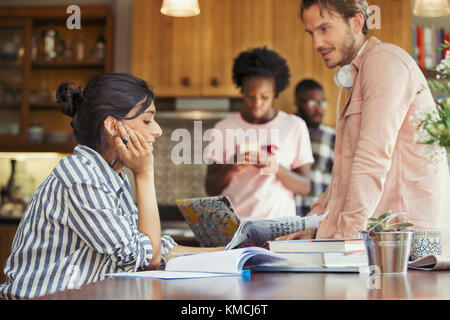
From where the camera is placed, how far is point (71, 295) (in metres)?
0.81

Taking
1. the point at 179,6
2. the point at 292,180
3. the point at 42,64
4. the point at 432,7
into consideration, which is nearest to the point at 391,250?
the point at 292,180

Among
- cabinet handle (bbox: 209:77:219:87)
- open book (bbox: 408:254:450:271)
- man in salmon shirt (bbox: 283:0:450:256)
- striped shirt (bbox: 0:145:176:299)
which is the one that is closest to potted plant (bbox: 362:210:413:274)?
open book (bbox: 408:254:450:271)

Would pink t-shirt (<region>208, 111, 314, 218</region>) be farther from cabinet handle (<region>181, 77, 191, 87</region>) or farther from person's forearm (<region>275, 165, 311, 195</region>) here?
cabinet handle (<region>181, 77, 191, 87</region>)

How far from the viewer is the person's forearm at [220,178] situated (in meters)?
2.82

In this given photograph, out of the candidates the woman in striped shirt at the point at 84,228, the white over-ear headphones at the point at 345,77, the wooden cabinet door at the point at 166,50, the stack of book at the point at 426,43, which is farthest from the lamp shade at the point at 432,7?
the woman in striped shirt at the point at 84,228

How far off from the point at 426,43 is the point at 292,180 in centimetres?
149

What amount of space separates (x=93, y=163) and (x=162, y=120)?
2.52 meters

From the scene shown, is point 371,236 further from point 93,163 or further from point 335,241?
point 93,163

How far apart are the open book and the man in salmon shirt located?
0.72ft

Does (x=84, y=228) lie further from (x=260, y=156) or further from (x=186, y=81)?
(x=186, y=81)

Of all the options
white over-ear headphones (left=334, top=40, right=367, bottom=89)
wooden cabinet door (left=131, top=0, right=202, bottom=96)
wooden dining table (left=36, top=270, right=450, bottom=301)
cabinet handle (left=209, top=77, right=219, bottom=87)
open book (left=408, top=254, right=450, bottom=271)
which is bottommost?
open book (left=408, top=254, right=450, bottom=271)

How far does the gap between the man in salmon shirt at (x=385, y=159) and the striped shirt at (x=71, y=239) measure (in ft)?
1.69

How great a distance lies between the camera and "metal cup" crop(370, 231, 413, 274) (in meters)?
1.08
